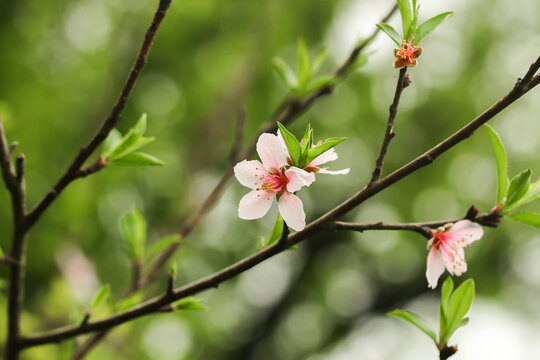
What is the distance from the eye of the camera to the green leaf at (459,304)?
36.9 inches

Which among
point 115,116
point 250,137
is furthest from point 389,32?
point 250,137

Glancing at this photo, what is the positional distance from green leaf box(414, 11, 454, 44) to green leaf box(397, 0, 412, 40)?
0.02 metres

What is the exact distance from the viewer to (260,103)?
6.71m

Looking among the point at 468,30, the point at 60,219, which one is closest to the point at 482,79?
the point at 468,30

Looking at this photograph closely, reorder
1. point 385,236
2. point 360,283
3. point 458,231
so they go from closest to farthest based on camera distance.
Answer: point 458,231 < point 385,236 < point 360,283

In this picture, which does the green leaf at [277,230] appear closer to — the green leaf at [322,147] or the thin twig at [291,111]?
the green leaf at [322,147]

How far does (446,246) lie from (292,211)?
1.06ft

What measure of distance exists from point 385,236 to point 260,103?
2833mm

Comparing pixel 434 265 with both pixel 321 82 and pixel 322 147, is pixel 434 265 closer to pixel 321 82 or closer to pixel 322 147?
pixel 322 147

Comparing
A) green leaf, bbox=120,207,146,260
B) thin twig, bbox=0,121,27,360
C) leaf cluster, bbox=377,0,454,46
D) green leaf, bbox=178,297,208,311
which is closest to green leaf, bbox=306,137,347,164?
leaf cluster, bbox=377,0,454,46

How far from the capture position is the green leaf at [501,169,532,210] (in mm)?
804

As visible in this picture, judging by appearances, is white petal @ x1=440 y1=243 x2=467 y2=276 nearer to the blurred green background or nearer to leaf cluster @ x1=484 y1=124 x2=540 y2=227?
leaf cluster @ x1=484 y1=124 x2=540 y2=227

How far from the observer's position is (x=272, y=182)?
892mm

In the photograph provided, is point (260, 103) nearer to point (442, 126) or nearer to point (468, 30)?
point (442, 126)
